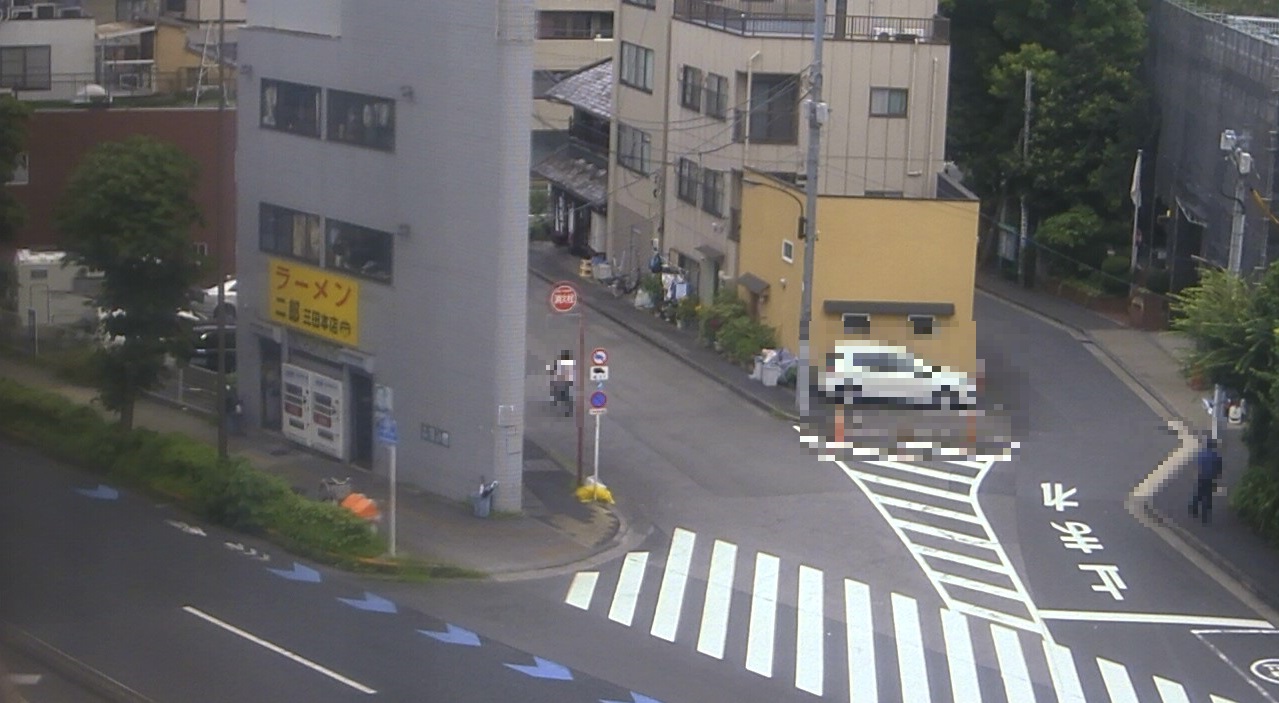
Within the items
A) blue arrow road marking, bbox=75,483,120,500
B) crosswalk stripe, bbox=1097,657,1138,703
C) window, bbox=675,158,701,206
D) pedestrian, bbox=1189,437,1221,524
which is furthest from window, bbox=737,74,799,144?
crosswalk stripe, bbox=1097,657,1138,703

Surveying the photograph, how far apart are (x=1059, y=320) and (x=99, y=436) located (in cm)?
Answer: 1407

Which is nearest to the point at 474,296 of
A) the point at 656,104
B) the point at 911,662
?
the point at 911,662

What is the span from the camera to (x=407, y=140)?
15.1 metres

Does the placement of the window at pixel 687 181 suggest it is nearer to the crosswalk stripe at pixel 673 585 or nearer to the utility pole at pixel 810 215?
the utility pole at pixel 810 215

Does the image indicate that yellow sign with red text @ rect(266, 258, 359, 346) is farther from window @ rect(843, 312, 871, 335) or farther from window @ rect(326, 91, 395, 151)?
window @ rect(843, 312, 871, 335)

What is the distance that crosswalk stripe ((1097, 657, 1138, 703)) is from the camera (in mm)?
Result: 11281

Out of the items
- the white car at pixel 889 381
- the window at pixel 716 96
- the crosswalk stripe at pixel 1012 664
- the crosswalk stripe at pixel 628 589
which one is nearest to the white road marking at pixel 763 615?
the crosswalk stripe at pixel 628 589

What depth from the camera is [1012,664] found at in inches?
467

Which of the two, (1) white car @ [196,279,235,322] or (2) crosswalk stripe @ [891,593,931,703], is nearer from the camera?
(2) crosswalk stripe @ [891,593,931,703]

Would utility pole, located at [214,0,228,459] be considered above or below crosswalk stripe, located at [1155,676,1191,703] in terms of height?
above

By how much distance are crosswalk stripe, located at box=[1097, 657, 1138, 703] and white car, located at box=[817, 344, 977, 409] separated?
6.52m

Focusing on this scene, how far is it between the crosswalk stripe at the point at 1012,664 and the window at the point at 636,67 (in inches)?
558

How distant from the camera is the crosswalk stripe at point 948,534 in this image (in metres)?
14.6

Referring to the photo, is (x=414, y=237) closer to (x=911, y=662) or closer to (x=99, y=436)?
(x=99, y=436)
